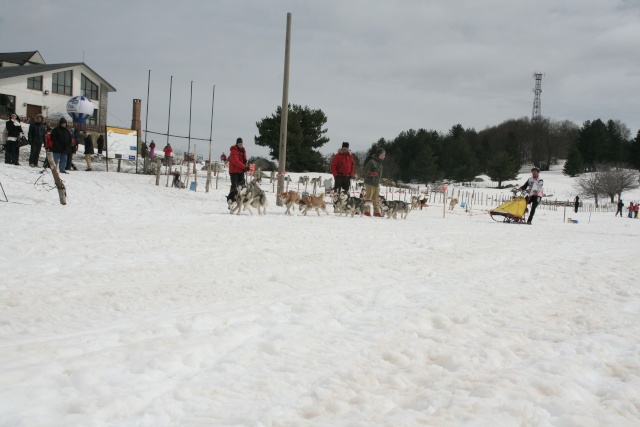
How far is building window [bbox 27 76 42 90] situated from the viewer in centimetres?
4012

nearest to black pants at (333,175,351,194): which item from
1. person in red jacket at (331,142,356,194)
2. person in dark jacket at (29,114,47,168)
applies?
person in red jacket at (331,142,356,194)

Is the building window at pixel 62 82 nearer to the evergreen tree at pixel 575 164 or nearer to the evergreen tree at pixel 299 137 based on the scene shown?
the evergreen tree at pixel 299 137

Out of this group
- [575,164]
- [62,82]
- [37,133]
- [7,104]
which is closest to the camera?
[37,133]

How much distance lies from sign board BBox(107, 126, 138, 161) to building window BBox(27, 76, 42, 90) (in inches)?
934

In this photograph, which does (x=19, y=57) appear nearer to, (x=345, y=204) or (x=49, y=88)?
(x=49, y=88)

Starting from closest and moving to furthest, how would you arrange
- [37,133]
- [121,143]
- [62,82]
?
1. [37,133]
2. [121,143]
3. [62,82]

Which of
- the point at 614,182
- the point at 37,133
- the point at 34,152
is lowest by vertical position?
the point at 34,152

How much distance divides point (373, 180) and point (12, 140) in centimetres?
1165

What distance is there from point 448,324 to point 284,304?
46.1 inches

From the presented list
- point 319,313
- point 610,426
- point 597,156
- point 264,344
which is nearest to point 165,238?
point 319,313

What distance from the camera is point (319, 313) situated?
3408 millimetres

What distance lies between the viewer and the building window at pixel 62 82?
4175 centimetres

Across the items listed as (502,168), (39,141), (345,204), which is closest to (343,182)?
(345,204)

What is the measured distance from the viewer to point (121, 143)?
74.5ft
